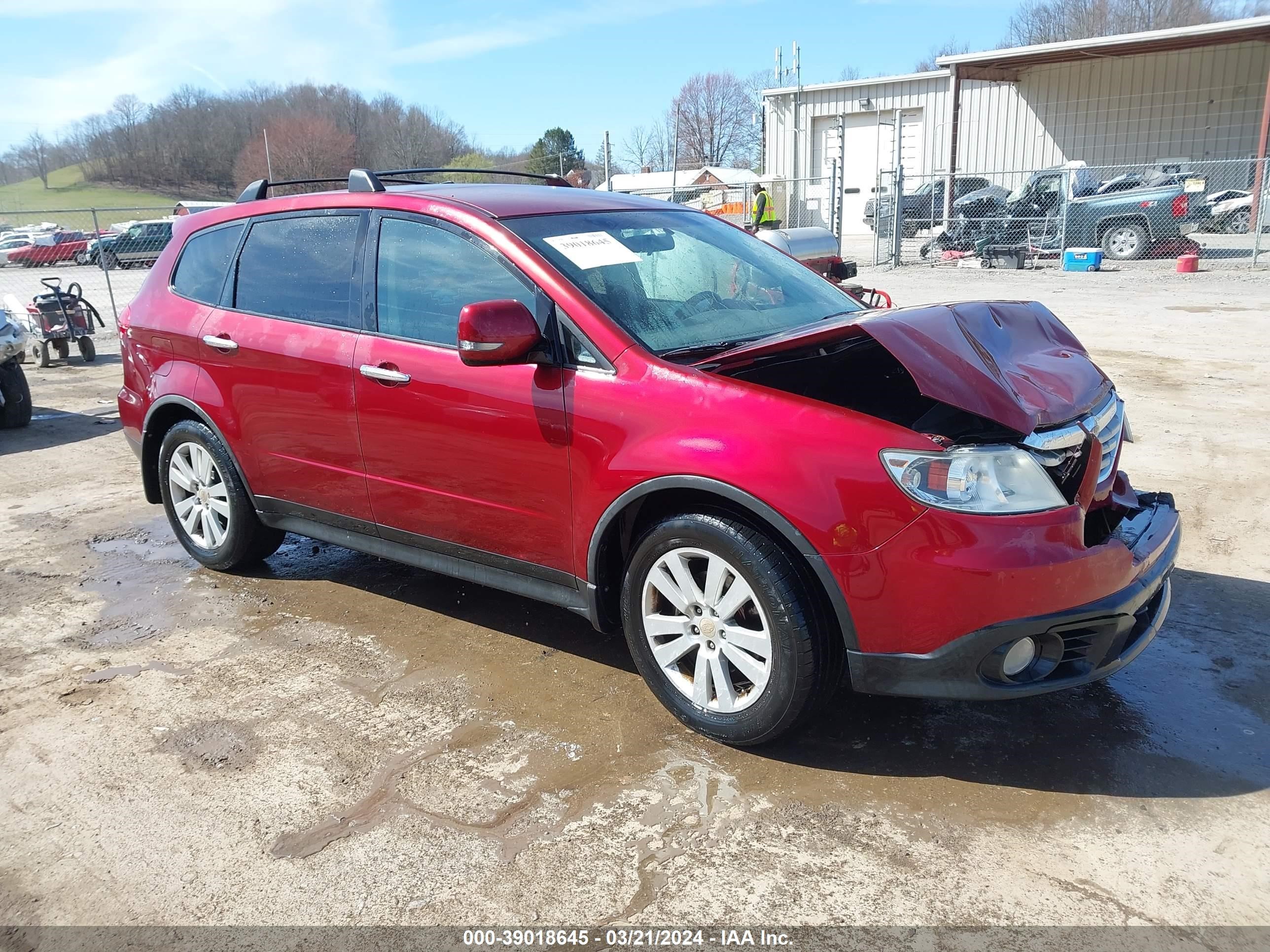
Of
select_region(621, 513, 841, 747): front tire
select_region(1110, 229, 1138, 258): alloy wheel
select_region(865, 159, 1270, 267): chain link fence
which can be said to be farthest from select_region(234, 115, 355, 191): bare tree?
select_region(621, 513, 841, 747): front tire

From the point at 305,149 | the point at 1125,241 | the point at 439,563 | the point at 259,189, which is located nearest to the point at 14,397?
the point at 259,189

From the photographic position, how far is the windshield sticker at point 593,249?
11.9ft

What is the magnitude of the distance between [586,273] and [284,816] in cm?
202

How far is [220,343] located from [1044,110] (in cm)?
3389

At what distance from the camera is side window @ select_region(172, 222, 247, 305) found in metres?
4.72

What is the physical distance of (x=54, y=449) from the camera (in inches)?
315

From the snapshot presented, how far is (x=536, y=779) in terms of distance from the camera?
10.3 ft

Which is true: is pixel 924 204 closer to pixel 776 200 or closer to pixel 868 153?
pixel 776 200

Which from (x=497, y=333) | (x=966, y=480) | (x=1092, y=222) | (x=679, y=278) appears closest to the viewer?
(x=966, y=480)

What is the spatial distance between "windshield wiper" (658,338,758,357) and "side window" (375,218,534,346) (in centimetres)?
59

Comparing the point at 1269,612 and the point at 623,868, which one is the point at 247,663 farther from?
the point at 1269,612

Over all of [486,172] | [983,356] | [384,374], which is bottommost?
[384,374]

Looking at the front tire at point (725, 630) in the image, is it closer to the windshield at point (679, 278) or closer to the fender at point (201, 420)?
the windshield at point (679, 278)

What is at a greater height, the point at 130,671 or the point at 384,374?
the point at 384,374
